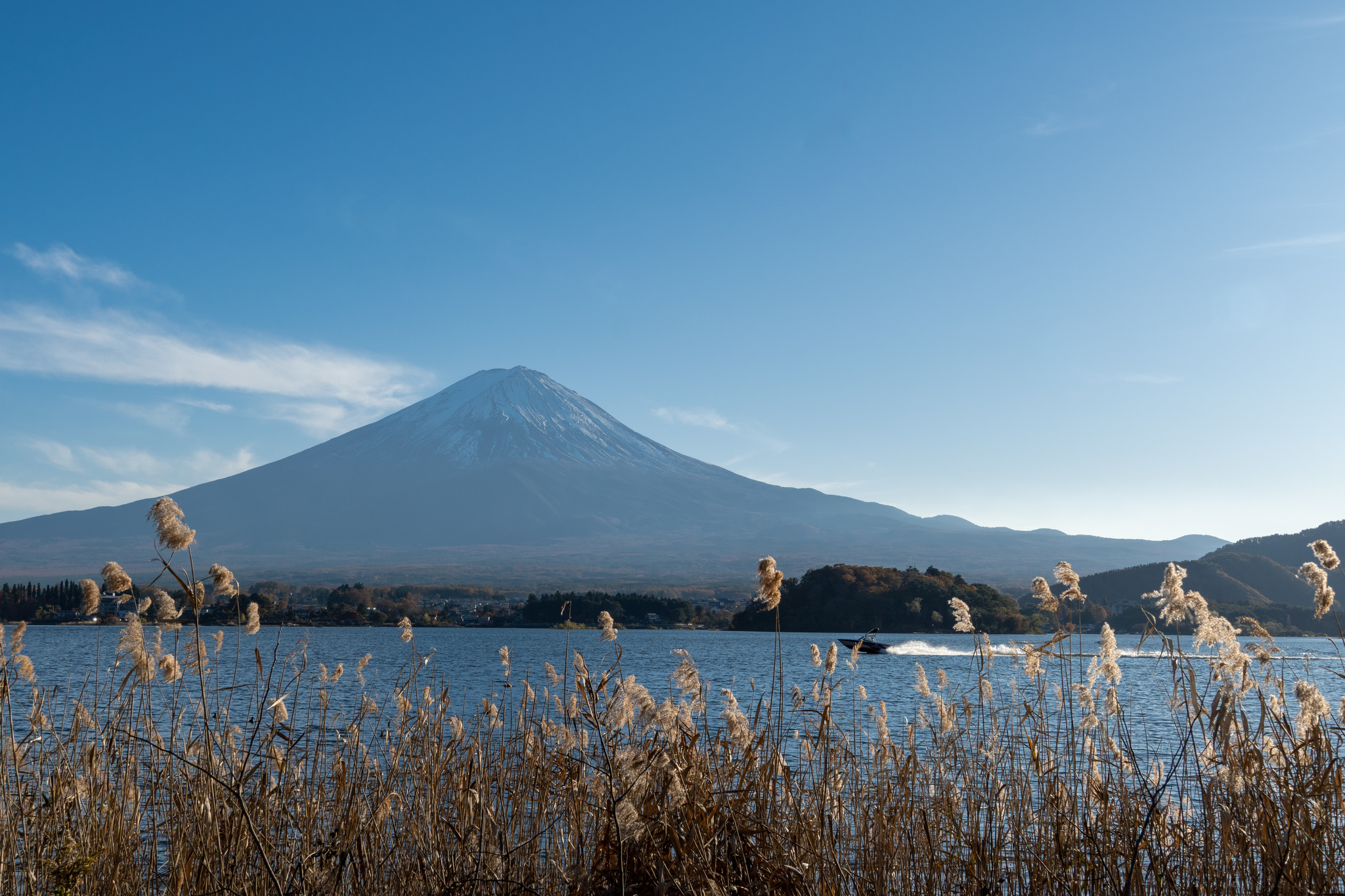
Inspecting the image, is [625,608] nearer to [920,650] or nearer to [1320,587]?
[920,650]

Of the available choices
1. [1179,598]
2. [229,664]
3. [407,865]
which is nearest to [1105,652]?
[1179,598]

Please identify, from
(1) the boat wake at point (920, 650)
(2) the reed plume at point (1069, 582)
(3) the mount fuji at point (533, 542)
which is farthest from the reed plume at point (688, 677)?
(3) the mount fuji at point (533, 542)

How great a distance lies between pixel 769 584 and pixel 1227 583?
71035 mm

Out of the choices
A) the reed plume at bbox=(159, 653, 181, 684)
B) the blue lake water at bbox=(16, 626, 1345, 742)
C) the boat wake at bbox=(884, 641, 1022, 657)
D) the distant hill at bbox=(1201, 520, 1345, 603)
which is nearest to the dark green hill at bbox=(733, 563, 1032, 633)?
the blue lake water at bbox=(16, 626, 1345, 742)

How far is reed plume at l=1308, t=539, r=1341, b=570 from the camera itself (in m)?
4.24

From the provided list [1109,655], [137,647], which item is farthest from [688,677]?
Answer: [1109,655]

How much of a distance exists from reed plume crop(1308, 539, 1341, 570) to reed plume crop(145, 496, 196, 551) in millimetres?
4845

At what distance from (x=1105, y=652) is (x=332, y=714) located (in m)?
11.9

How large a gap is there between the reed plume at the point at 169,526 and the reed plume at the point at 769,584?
2.18m

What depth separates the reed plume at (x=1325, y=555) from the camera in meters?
4.24

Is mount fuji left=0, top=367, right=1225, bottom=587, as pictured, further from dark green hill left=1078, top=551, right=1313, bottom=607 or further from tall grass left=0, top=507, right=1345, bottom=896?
tall grass left=0, top=507, right=1345, bottom=896

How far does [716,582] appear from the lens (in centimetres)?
13100

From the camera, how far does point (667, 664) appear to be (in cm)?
3850

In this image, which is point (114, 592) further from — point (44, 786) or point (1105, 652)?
point (1105, 652)
